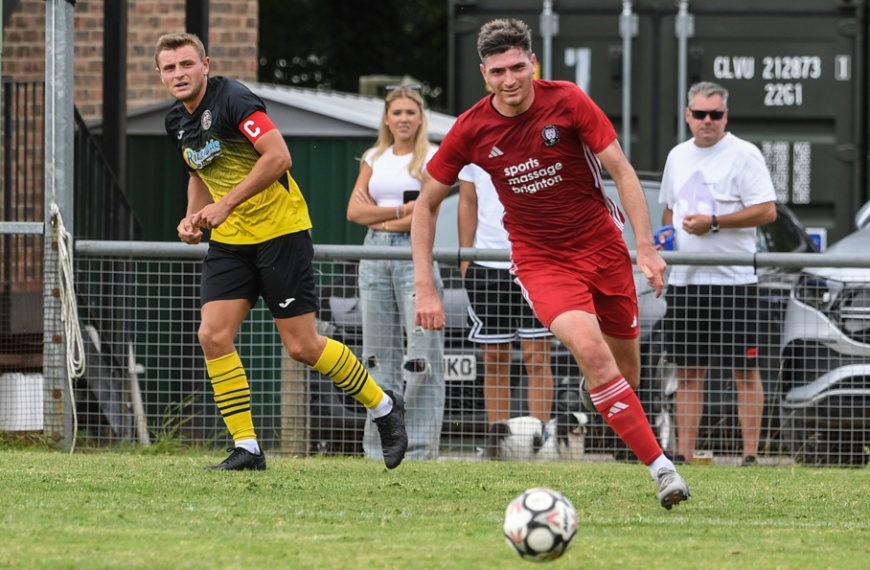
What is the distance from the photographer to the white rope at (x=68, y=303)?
9.37 metres

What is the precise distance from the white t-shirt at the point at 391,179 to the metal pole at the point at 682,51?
3182 mm

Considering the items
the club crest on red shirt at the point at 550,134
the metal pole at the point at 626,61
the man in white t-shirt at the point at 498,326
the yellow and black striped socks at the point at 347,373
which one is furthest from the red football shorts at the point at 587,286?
the metal pole at the point at 626,61

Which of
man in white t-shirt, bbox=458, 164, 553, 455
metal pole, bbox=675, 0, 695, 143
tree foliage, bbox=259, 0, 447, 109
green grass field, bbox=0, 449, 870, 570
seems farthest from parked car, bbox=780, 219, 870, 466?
tree foliage, bbox=259, 0, 447, 109

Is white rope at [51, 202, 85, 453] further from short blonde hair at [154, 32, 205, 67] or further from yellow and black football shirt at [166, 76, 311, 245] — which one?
short blonde hair at [154, 32, 205, 67]

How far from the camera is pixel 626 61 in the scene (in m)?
Result: 12.4

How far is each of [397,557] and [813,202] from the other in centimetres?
772

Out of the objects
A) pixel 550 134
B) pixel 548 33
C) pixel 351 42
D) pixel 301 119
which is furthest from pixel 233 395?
pixel 351 42

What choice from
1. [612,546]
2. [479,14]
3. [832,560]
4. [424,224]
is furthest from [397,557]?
[479,14]

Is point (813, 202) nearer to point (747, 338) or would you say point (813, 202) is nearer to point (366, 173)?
point (747, 338)

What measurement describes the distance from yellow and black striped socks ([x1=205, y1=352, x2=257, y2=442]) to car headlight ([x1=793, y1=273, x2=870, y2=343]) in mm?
3391

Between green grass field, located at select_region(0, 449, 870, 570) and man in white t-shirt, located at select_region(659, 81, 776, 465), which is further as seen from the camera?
man in white t-shirt, located at select_region(659, 81, 776, 465)

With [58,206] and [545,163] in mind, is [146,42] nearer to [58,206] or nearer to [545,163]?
[58,206]

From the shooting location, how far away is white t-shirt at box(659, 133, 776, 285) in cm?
960

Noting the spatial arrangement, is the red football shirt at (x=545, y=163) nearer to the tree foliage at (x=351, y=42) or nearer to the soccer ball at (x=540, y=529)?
the soccer ball at (x=540, y=529)
